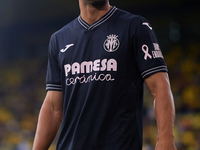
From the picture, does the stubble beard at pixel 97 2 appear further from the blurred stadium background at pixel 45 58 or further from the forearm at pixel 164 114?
the blurred stadium background at pixel 45 58

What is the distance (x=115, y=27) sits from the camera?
5.44ft

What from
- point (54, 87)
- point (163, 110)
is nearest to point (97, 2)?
point (54, 87)

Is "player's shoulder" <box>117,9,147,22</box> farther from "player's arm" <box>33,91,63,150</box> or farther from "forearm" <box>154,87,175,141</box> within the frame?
"player's arm" <box>33,91,63,150</box>

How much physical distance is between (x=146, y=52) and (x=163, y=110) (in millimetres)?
275

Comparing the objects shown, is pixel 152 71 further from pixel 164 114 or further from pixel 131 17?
pixel 131 17

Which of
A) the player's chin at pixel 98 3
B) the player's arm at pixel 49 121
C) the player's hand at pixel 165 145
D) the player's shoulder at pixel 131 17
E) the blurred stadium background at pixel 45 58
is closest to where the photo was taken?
the player's hand at pixel 165 145

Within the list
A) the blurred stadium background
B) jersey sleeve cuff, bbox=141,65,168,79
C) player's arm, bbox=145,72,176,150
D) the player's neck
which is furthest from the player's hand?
the blurred stadium background

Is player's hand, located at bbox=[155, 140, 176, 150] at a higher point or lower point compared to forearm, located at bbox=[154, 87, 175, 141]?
lower

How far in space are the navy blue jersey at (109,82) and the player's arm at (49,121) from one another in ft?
0.47

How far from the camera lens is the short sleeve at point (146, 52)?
152cm

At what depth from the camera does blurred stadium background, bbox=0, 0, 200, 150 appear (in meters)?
7.26

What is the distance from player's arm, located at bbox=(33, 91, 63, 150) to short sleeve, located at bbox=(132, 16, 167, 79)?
54 centimetres

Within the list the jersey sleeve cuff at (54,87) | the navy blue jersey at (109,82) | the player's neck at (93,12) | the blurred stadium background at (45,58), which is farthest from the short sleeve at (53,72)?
the blurred stadium background at (45,58)

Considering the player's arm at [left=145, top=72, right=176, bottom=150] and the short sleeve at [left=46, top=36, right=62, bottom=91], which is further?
the short sleeve at [left=46, top=36, right=62, bottom=91]
